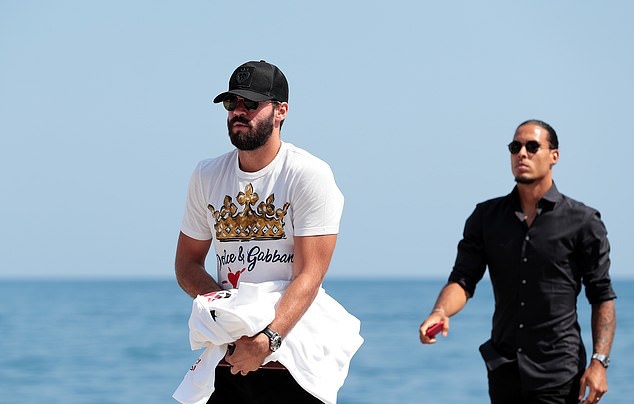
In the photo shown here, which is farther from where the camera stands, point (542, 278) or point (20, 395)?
point (20, 395)

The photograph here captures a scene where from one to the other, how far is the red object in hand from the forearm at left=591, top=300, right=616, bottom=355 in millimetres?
631

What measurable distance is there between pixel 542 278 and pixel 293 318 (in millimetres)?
1029

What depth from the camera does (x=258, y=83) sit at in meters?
5.14

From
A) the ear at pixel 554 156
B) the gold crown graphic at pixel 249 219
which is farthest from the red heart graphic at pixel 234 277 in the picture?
the ear at pixel 554 156

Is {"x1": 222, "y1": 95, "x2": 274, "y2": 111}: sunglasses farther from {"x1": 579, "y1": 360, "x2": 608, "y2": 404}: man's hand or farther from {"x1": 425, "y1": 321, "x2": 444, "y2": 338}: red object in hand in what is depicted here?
{"x1": 579, "y1": 360, "x2": 608, "y2": 404}: man's hand

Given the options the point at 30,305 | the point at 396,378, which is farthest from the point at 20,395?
the point at 30,305

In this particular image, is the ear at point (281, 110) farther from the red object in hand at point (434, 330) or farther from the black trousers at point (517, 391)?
the black trousers at point (517, 391)

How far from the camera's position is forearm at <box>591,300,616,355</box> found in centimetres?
511

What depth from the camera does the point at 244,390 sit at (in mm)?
5145

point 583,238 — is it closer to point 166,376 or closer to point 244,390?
point 244,390

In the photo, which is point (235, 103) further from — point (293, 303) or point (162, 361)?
point (162, 361)

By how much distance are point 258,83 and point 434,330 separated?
46.9 inches

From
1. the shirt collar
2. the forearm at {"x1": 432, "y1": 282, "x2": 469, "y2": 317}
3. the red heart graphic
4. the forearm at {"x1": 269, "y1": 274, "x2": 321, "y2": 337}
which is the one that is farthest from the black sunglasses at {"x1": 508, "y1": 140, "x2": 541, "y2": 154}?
the red heart graphic

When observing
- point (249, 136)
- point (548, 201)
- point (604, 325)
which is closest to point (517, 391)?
point (604, 325)
